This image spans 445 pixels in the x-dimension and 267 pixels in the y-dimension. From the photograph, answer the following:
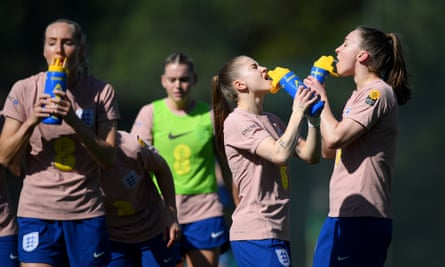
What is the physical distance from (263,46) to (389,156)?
2197cm

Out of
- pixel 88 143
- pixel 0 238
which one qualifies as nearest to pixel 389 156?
pixel 88 143

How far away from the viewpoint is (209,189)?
8.30 meters

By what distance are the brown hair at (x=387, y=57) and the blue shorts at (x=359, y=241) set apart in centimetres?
83

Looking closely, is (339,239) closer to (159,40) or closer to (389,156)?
(389,156)

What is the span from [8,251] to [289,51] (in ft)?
68.7

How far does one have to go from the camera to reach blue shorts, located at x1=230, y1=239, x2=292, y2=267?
5.85 meters

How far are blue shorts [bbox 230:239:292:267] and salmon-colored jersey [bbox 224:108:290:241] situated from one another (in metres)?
0.03

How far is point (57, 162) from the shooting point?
615 cm

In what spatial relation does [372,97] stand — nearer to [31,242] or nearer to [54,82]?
[54,82]

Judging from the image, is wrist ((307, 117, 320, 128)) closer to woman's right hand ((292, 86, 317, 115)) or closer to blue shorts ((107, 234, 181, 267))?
woman's right hand ((292, 86, 317, 115))

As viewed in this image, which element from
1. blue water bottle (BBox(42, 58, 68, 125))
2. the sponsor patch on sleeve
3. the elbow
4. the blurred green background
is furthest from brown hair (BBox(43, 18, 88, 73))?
the blurred green background

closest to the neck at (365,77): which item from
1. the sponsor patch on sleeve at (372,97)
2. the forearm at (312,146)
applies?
the sponsor patch on sleeve at (372,97)

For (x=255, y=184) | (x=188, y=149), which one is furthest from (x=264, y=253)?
(x=188, y=149)

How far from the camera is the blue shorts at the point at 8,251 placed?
6.71 metres
